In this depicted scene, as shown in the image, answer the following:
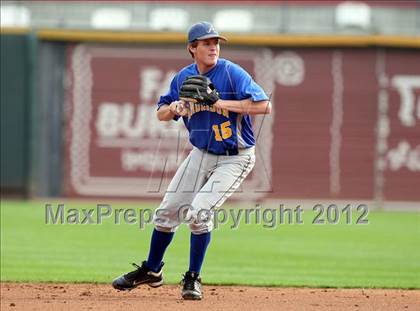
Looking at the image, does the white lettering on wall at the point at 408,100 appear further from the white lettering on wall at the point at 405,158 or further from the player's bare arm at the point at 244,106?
the player's bare arm at the point at 244,106

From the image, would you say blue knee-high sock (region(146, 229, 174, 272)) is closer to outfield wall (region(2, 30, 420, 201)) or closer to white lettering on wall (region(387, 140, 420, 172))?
outfield wall (region(2, 30, 420, 201))

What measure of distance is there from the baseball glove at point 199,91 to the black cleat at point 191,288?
1.24m

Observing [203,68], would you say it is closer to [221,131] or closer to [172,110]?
[172,110]

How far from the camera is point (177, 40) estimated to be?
18.2 meters

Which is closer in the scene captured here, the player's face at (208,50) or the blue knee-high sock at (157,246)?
the player's face at (208,50)

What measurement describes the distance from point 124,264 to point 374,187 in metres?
9.18

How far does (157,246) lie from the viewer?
7227 millimetres

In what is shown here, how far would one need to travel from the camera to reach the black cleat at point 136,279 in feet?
23.6

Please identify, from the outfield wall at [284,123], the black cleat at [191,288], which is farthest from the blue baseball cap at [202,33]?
the outfield wall at [284,123]

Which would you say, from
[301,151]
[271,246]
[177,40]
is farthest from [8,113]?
[271,246]

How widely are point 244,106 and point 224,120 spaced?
0.23m

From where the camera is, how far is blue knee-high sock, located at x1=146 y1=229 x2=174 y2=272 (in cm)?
719

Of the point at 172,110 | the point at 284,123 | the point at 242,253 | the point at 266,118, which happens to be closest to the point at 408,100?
the point at 284,123

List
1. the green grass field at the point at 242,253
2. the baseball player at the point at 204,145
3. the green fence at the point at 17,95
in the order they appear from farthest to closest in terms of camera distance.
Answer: the green fence at the point at 17,95
the green grass field at the point at 242,253
the baseball player at the point at 204,145
